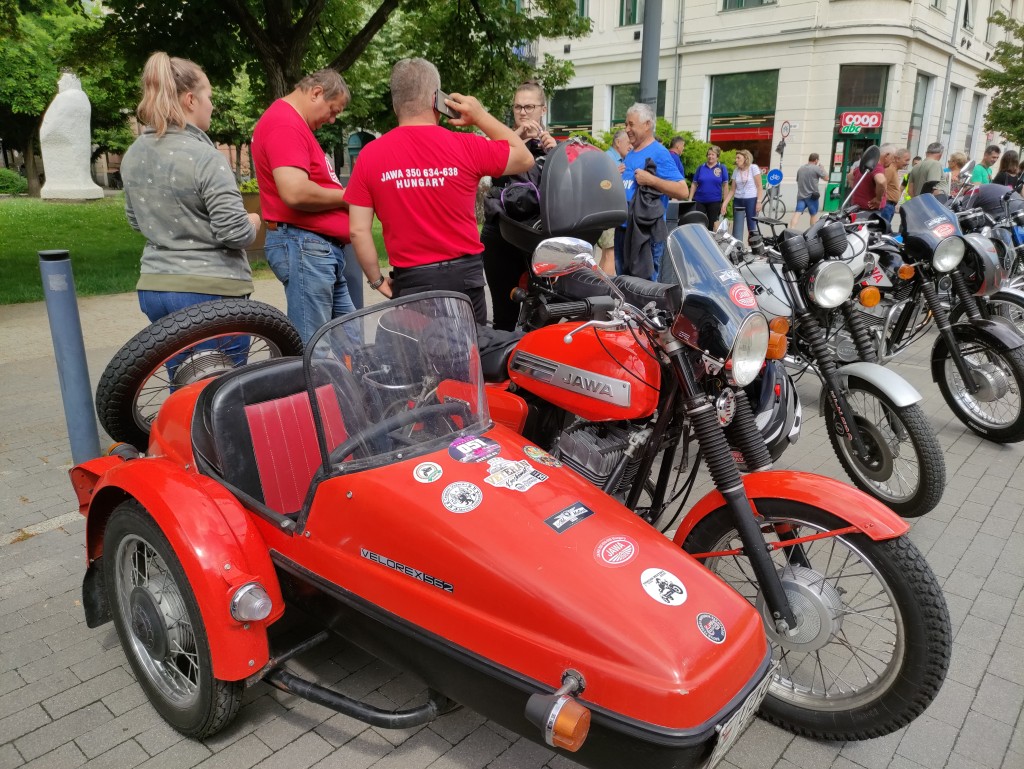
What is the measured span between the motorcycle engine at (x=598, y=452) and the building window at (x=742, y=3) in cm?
2714

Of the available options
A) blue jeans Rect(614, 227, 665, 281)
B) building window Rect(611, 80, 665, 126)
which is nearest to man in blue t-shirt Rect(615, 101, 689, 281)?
blue jeans Rect(614, 227, 665, 281)

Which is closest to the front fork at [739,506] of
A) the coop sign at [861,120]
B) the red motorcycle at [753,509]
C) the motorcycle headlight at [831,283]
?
the red motorcycle at [753,509]

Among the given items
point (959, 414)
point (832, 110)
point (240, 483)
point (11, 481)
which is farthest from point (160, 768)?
point (832, 110)

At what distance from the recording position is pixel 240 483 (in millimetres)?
2492

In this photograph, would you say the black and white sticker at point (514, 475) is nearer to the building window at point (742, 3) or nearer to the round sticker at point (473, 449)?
the round sticker at point (473, 449)

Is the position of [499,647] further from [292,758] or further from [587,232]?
[587,232]

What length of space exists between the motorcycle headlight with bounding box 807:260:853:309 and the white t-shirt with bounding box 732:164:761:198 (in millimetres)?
12238

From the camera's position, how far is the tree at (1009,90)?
73.6 ft

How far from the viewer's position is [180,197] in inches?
134

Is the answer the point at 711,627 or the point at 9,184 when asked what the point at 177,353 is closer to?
the point at 711,627

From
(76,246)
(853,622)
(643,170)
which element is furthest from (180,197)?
(76,246)

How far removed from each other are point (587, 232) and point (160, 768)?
241cm

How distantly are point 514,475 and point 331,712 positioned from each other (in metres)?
1.08

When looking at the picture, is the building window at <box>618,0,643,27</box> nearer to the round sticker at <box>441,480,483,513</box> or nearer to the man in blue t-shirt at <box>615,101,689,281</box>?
the man in blue t-shirt at <box>615,101,689,281</box>
